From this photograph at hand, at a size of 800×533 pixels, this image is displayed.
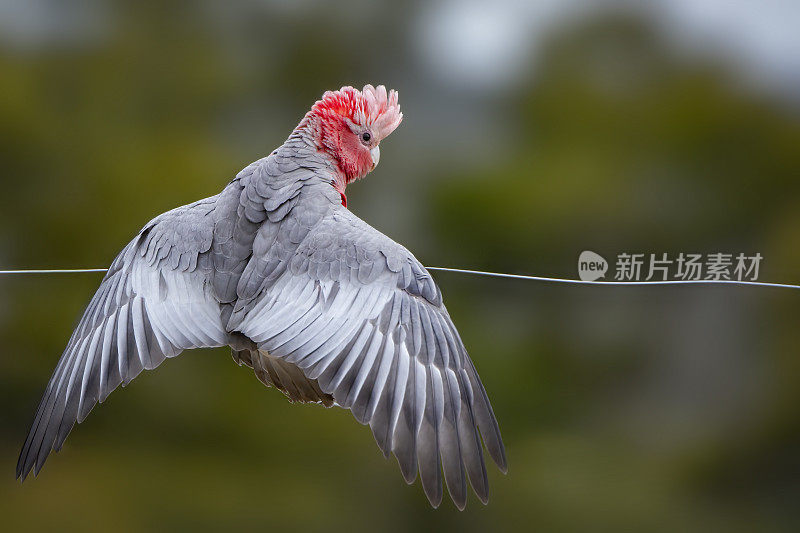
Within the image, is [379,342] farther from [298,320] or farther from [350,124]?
[350,124]

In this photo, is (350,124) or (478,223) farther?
(478,223)

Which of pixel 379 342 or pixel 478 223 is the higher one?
pixel 478 223

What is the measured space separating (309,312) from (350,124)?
185mm

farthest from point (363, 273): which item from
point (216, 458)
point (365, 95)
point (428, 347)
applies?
point (216, 458)

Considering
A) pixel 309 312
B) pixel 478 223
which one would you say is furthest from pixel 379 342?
pixel 478 223

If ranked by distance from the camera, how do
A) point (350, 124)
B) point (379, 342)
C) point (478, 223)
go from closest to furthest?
point (379, 342)
point (350, 124)
point (478, 223)

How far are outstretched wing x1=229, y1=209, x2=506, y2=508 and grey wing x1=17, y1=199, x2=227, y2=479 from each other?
0.05 metres

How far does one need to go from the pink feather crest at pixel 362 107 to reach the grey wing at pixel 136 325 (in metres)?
0.15

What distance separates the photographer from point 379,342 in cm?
54

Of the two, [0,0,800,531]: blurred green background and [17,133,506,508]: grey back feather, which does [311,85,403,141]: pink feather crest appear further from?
[0,0,800,531]: blurred green background

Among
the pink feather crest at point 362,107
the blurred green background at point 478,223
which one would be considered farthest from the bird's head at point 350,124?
the blurred green background at point 478,223

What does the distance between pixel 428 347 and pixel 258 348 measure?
0.46 ft

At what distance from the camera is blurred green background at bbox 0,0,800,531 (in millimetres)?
950

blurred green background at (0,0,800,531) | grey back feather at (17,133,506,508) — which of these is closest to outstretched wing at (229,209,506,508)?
grey back feather at (17,133,506,508)
